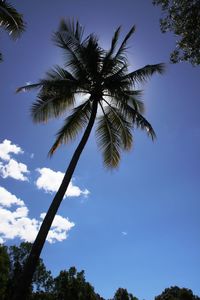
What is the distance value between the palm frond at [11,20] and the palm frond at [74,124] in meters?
4.43

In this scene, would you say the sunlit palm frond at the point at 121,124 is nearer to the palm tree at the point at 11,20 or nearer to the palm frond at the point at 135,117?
the palm frond at the point at 135,117

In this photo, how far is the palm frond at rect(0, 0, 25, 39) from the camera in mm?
10938

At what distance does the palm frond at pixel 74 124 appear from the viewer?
14234 millimetres

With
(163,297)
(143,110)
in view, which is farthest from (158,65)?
(163,297)

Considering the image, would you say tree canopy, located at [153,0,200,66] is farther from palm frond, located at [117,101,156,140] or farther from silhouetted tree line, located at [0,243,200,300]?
silhouetted tree line, located at [0,243,200,300]

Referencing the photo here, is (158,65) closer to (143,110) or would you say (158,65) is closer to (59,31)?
(143,110)

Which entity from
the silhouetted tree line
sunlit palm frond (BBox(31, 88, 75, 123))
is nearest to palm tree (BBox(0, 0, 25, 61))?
sunlit palm frond (BBox(31, 88, 75, 123))

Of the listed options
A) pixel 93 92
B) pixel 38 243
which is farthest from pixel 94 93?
pixel 38 243

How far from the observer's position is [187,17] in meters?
11.2

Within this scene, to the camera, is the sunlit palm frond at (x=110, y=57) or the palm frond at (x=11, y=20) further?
the sunlit palm frond at (x=110, y=57)

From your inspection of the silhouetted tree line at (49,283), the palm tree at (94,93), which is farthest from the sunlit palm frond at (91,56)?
the silhouetted tree line at (49,283)

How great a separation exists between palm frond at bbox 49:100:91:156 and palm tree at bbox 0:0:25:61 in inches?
175

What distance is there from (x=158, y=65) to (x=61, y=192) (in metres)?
7.80

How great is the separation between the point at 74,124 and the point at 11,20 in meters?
5.23
